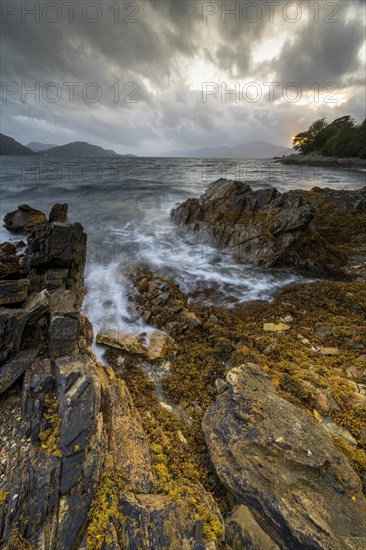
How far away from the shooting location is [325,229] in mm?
16688

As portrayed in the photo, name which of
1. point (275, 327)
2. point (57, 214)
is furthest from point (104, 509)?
point (57, 214)

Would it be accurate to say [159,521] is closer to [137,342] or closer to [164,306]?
[137,342]

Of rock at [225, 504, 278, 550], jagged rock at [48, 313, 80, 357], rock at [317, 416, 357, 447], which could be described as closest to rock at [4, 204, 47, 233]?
jagged rock at [48, 313, 80, 357]

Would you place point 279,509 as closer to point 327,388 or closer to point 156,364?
point 327,388

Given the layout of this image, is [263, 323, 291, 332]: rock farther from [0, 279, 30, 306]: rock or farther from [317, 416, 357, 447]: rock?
[0, 279, 30, 306]: rock

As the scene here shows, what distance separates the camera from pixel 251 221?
595 inches

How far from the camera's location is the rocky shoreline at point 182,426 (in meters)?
3.24

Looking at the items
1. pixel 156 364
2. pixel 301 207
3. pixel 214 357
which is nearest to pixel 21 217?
pixel 156 364

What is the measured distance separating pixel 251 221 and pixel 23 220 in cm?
1727

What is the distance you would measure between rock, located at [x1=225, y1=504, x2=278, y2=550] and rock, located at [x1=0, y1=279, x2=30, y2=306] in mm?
7167

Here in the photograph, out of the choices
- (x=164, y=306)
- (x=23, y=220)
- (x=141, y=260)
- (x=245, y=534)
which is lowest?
(x=245, y=534)

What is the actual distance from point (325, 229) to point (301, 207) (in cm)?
382

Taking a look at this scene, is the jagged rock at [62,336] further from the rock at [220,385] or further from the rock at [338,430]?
the rock at [338,430]

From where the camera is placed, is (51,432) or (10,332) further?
(10,332)
